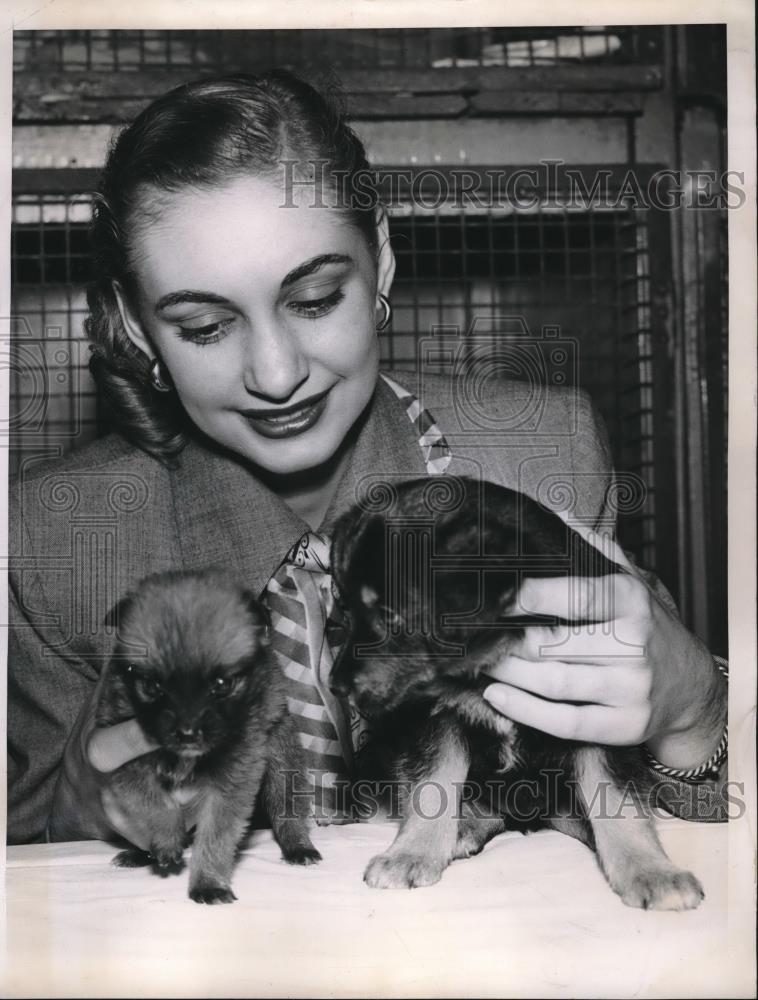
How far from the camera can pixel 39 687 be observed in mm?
1341

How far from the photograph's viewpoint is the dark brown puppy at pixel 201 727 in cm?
119

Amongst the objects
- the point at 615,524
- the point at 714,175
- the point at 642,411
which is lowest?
the point at 615,524

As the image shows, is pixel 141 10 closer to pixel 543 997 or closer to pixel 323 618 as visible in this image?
pixel 323 618

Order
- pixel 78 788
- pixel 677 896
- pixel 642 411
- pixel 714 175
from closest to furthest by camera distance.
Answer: pixel 677 896, pixel 78 788, pixel 714 175, pixel 642 411

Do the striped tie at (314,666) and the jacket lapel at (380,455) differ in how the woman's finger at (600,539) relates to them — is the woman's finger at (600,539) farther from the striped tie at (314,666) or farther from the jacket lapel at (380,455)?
the striped tie at (314,666)

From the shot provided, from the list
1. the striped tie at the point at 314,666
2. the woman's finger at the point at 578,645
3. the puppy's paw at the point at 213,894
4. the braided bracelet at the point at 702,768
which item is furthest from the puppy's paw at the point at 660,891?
the puppy's paw at the point at 213,894

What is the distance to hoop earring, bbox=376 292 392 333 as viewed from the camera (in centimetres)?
136

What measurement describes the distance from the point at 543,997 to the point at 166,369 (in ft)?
3.02

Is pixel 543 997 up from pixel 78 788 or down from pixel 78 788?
down

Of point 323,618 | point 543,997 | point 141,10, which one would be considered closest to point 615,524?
point 323,618

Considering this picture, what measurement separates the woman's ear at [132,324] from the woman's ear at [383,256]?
320mm

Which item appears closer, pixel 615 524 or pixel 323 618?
pixel 323 618

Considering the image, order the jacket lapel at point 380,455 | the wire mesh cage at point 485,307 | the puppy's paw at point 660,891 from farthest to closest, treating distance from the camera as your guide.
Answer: the wire mesh cage at point 485,307
the jacket lapel at point 380,455
the puppy's paw at point 660,891

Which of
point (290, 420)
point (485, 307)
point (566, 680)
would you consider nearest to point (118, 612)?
point (290, 420)
